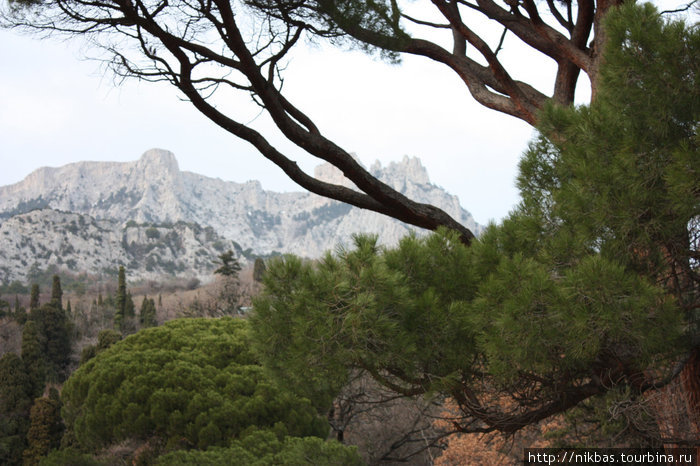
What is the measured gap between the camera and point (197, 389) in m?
9.33

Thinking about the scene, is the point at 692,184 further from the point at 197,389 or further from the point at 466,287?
the point at 197,389

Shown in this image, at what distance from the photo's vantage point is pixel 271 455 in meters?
7.79

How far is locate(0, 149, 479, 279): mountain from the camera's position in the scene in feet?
454

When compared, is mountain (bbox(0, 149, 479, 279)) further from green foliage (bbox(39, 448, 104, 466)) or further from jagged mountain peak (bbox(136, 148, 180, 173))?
green foliage (bbox(39, 448, 104, 466))

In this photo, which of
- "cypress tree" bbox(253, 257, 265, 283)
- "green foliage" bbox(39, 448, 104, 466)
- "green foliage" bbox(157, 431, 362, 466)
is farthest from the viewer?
"green foliage" bbox(39, 448, 104, 466)

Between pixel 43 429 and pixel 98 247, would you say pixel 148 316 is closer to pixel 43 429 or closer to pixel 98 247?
pixel 43 429

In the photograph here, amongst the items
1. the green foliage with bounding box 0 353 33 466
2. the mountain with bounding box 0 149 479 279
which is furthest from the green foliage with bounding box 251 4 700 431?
the mountain with bounding box 0 149 479 279

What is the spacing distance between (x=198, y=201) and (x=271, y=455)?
147 meters

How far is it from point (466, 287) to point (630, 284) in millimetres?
962

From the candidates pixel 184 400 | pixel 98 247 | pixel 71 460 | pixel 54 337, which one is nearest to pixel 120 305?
pixel 54 337

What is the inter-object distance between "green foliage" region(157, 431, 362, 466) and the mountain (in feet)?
400

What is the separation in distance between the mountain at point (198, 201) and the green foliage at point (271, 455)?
12193 cm

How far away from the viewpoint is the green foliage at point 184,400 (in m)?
8.98

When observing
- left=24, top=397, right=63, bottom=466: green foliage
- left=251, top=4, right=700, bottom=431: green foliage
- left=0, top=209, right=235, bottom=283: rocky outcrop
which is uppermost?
left=0, top=209, right=235, bottom=283: rocky outcrop
